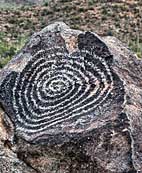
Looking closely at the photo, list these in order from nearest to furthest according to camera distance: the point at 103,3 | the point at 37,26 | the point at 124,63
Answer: the point at 124,63
the point at 37,26
the point at 103,3

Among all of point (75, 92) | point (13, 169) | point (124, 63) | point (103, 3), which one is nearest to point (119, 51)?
point (124, 63)

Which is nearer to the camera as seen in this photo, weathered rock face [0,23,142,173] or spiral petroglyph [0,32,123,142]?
weathered rock face [0,23,142,173]

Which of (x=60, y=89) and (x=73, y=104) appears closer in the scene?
(x=73, y=104)

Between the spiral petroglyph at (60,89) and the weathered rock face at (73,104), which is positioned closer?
the weathered rock face at (73,104)

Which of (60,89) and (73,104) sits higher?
(60,89)

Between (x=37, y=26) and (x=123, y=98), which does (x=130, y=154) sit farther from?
(x=37, y=26)
